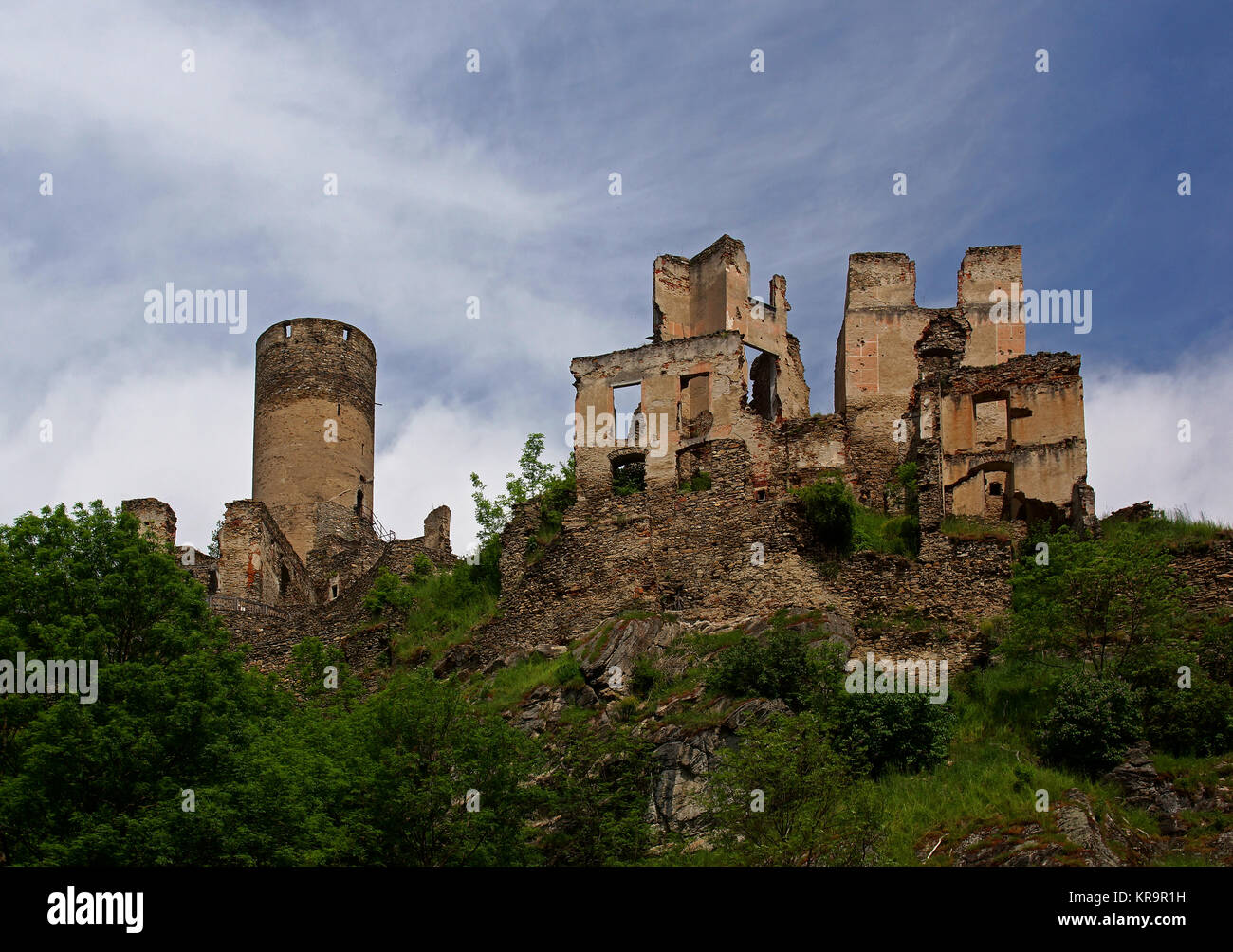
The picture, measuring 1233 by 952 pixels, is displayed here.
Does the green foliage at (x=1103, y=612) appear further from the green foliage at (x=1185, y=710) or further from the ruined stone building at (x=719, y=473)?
the ruined stone building at (x=719, y=473)

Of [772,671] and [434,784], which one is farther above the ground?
[772,671]

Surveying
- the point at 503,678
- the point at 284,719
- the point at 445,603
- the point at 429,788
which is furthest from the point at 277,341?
the point at 429,788

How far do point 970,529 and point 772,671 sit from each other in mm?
7810

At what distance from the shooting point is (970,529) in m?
36.3

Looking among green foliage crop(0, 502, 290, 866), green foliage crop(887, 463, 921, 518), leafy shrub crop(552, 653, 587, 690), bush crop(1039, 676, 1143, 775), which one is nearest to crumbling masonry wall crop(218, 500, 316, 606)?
leafy shrub crop(552, 653, 587, 690)

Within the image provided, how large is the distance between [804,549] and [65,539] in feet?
50.2

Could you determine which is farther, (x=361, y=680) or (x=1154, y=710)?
(x=361, y=680)

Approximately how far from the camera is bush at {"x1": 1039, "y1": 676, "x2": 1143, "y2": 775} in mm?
27656

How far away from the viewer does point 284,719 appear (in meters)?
30.4

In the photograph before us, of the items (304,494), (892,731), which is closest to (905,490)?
(892,731)

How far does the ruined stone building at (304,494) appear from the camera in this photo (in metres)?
48.2

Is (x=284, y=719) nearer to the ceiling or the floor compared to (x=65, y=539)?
nearer to the floor

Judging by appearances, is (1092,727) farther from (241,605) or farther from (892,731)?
(241,605)
